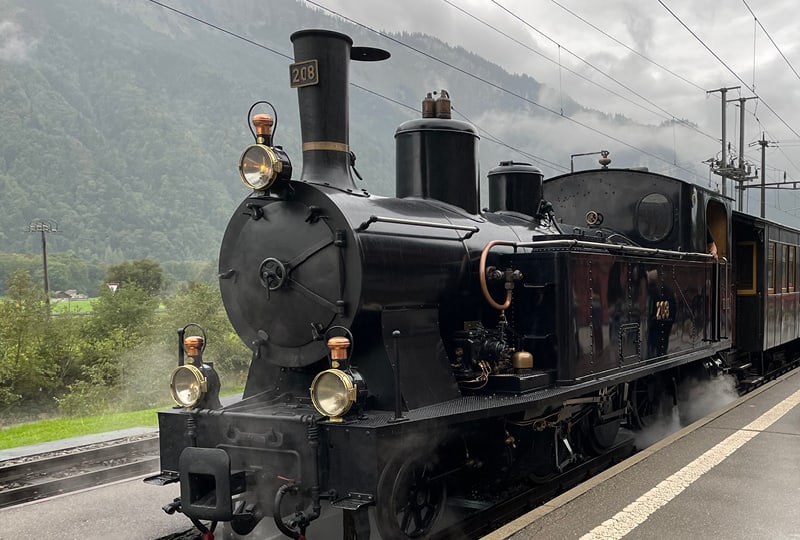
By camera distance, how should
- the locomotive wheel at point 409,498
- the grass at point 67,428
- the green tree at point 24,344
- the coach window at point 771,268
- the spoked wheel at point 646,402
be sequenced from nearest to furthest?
1. the locomotive wheel at point 409,498
2. the spoked wheel at point 646,402
3. the grass at point 67,428
4. the coach window at point 771,268
5. the green tree at point 24,344

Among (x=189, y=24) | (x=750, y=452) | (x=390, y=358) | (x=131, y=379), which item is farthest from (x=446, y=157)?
(x=189, y=24)

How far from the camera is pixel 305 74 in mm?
4980

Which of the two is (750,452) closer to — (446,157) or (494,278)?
(494,278)

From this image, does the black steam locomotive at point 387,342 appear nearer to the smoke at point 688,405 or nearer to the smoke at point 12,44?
the smoke at point 688,405

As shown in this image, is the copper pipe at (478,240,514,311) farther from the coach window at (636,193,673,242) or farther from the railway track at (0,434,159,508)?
the railway track at (0,434,159,508)

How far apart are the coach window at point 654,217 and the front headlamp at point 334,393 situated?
511 centimetres

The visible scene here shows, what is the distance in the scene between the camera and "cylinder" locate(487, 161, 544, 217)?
6961mm

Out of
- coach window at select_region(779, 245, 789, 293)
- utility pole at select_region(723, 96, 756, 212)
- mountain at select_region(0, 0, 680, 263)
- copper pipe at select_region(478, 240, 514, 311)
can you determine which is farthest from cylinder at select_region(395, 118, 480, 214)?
mountain at select_region(0, 0, 680, 263)

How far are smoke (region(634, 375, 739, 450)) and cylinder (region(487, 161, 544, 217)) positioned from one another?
2950 millimetres

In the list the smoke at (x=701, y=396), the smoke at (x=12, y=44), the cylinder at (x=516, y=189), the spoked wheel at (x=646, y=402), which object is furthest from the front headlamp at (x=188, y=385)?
the smoke at (x=12, y=44)

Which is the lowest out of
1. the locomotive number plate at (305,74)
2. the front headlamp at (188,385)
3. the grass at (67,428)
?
the grass at (67,428)

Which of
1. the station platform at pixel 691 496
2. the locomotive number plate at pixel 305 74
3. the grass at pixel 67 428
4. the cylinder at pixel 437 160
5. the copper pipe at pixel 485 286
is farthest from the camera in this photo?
the grass at pixel 67 428

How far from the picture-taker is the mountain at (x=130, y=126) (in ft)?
216

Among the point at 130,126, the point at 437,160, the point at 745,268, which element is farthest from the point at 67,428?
the point at 130,126
